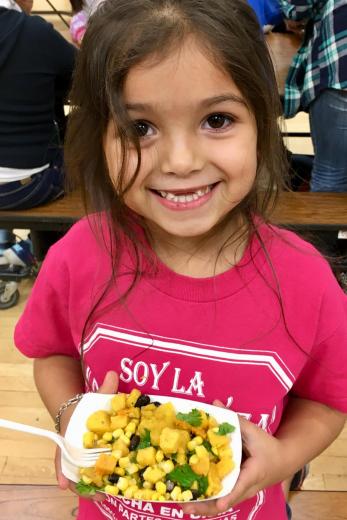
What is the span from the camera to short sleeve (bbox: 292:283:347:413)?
0.64 meters

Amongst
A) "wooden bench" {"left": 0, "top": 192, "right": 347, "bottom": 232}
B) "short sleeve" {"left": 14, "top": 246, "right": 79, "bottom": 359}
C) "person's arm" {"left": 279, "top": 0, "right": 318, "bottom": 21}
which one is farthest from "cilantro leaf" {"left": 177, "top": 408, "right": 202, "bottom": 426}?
"person's arm" {"left": 279, "top": 0, "right": 318, "bottom": 21}

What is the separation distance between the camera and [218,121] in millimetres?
526

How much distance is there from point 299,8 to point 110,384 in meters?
1.43

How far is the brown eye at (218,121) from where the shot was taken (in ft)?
→ 1.71

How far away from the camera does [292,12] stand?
1614 millimetres

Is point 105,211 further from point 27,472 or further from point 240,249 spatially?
point 27,472

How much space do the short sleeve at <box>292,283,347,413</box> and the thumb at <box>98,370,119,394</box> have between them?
10.3 inches

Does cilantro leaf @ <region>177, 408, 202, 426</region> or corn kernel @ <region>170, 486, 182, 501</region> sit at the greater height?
cilantro leaf @ <region>177, 408, 202, 426</region>

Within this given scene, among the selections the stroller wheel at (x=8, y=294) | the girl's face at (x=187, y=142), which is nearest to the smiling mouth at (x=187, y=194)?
the girl's face at (x=187, y=142)

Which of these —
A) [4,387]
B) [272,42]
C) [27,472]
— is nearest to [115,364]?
[27,472]

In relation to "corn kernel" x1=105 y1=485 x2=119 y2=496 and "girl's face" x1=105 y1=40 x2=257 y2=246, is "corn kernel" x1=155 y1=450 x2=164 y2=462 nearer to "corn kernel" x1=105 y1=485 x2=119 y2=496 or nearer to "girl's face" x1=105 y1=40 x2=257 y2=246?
"corn kernel" x1=105 y1=485 x2=119 y2=496

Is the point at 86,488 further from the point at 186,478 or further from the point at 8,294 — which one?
the point at 8,294

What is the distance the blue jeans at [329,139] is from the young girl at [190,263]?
1.10m

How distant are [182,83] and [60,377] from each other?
0.50 metres
